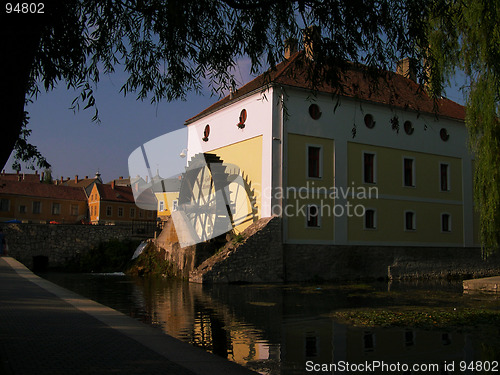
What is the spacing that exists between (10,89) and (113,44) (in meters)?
3.12

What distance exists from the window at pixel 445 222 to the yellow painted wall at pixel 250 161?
1103cm

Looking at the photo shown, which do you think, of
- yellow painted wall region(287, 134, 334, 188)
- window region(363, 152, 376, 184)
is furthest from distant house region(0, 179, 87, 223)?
window region(363, 152, 376, 184)

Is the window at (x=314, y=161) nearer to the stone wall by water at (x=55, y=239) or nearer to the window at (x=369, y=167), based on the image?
the window at (x=369, y=167)

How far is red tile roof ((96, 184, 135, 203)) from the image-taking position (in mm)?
64238

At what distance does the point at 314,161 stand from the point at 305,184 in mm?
1310

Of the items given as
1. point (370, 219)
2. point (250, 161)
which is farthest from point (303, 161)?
point (370, 219)

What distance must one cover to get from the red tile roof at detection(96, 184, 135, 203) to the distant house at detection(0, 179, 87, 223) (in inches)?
155

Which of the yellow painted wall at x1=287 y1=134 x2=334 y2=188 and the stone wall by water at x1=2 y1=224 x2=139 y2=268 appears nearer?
the yellow painted wall at x1=287 y1=134 x2=334 y2=188

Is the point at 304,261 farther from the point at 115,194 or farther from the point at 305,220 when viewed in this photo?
the point at 115,194

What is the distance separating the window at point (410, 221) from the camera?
2588 cm

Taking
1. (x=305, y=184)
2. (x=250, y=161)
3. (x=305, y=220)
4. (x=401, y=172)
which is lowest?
(x=305, y=220)

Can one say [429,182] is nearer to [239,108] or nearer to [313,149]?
[313,149]

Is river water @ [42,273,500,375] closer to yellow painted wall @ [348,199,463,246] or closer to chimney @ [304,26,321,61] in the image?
chimney @ [304,26,321,61]

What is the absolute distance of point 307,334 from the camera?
317 inches
